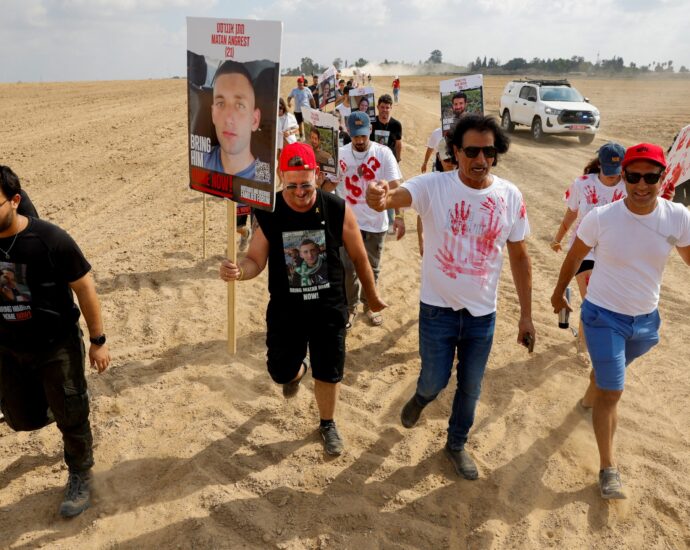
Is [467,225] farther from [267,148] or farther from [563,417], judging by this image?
[563,417]

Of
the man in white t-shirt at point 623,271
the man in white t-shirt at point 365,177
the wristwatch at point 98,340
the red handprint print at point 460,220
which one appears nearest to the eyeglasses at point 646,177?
the man in white t-shirt at point 623,271

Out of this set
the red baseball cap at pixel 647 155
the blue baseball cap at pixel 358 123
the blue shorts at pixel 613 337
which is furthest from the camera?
the blue baseball cap at pixel 358 123

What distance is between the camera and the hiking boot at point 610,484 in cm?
391

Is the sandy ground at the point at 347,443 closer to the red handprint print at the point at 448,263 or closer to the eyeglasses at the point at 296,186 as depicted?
the red handprint print at the point at 448,263

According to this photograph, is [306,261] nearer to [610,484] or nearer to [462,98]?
[610,484]

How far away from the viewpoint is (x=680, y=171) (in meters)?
4.91

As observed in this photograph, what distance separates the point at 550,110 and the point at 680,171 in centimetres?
1552

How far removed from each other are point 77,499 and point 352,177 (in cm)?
375

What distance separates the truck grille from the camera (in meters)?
19.0

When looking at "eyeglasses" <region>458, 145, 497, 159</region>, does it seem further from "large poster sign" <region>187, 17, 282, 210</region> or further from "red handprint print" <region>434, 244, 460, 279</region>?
"large poster sign" <region>187, 17, 282, 210</region>

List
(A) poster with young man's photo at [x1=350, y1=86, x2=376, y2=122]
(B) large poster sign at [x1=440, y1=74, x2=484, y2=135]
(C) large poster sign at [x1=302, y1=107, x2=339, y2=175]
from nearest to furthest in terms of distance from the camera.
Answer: (C) large poster sign at [x1=302, y1=107, x2=339, y2=175]
(B) large poster sign at [x1=440, y1=74, x2=484, y2=135]
(A) poster with young man's photo at [x1=350, y1=86, x2=376, y2=122]

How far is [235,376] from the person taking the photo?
536 cm

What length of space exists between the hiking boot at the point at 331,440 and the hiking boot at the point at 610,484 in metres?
1.75

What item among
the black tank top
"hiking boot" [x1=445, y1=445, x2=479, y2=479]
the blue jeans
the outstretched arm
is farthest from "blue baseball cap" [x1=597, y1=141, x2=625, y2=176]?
"hiking boot" [x1=445, y1=445, x2=479, y2=479]
